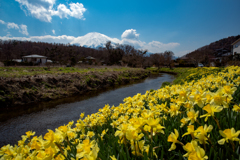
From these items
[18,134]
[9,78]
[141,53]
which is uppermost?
[141,53]

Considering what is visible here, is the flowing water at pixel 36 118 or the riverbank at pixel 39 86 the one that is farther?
the riverbank at pixel 39 86

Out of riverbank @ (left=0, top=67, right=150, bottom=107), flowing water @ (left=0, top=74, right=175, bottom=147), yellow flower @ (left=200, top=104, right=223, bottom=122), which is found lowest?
flowing water @ (left=0, top=74, right=175, bottom=147)

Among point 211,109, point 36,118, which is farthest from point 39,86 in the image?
point 211,109

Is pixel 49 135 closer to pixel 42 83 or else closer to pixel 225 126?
pixel 225 126

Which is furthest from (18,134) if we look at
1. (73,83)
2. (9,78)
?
(73,83)

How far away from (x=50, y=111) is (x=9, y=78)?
463 cm

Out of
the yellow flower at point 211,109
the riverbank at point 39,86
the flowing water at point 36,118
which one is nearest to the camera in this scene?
the yellow flower at point 211,109

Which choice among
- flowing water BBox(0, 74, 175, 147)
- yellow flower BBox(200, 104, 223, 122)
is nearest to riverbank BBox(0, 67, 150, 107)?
flowing water BBox(0, 74, 175, 147)

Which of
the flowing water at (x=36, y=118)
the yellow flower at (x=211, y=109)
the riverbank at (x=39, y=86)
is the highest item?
the yellow flower at (x=211, y=109)

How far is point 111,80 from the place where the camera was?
53.5 ft

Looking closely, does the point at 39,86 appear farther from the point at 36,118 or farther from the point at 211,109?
the point at 211,109

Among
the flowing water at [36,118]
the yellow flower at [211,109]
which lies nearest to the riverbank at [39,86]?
the flowing water at [36,118]

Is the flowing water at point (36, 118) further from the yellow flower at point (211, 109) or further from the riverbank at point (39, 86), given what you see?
the yellow flower at point (211, 109)

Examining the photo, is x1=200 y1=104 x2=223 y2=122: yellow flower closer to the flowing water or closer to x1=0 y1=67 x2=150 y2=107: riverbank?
the flowing water
